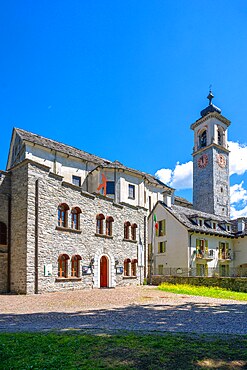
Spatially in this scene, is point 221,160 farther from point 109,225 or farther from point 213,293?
point 213,293

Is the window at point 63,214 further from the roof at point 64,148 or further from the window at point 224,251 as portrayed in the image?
the window at point 224,251

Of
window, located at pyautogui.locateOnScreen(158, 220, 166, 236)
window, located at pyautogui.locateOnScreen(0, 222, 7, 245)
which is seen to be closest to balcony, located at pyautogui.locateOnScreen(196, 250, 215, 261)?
window, located at pyautogui.locateOnScreen(158, 220, 166, 236)

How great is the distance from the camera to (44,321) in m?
9.90

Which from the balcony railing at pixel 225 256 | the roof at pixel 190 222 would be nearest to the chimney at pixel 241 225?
the roof at pixel 190 222

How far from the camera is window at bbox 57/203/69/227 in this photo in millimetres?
22109

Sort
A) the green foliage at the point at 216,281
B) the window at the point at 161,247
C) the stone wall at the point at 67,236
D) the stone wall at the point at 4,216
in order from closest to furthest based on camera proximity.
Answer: the stone wall at the point at 67,236 → the stone wall at the point at 4,216 → the green foliage at the point at 216,281 → the window at the point at 161,247

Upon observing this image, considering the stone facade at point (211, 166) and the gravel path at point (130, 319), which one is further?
the stone facade at point (211, 166)

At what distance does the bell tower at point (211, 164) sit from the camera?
51125 mm

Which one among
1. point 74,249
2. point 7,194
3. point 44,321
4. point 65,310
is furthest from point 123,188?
point 44,321

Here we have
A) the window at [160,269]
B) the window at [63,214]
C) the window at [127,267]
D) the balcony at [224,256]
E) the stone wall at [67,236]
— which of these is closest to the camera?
the stone wall at [67,236]

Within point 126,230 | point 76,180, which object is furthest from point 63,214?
point 76,180

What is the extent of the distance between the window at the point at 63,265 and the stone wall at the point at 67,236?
0.88 ft

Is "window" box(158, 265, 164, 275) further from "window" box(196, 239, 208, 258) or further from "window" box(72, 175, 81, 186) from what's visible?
"window" box(72, 175, 81, 186)

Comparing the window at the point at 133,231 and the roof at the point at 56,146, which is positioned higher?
the roof at the point at 56,146
